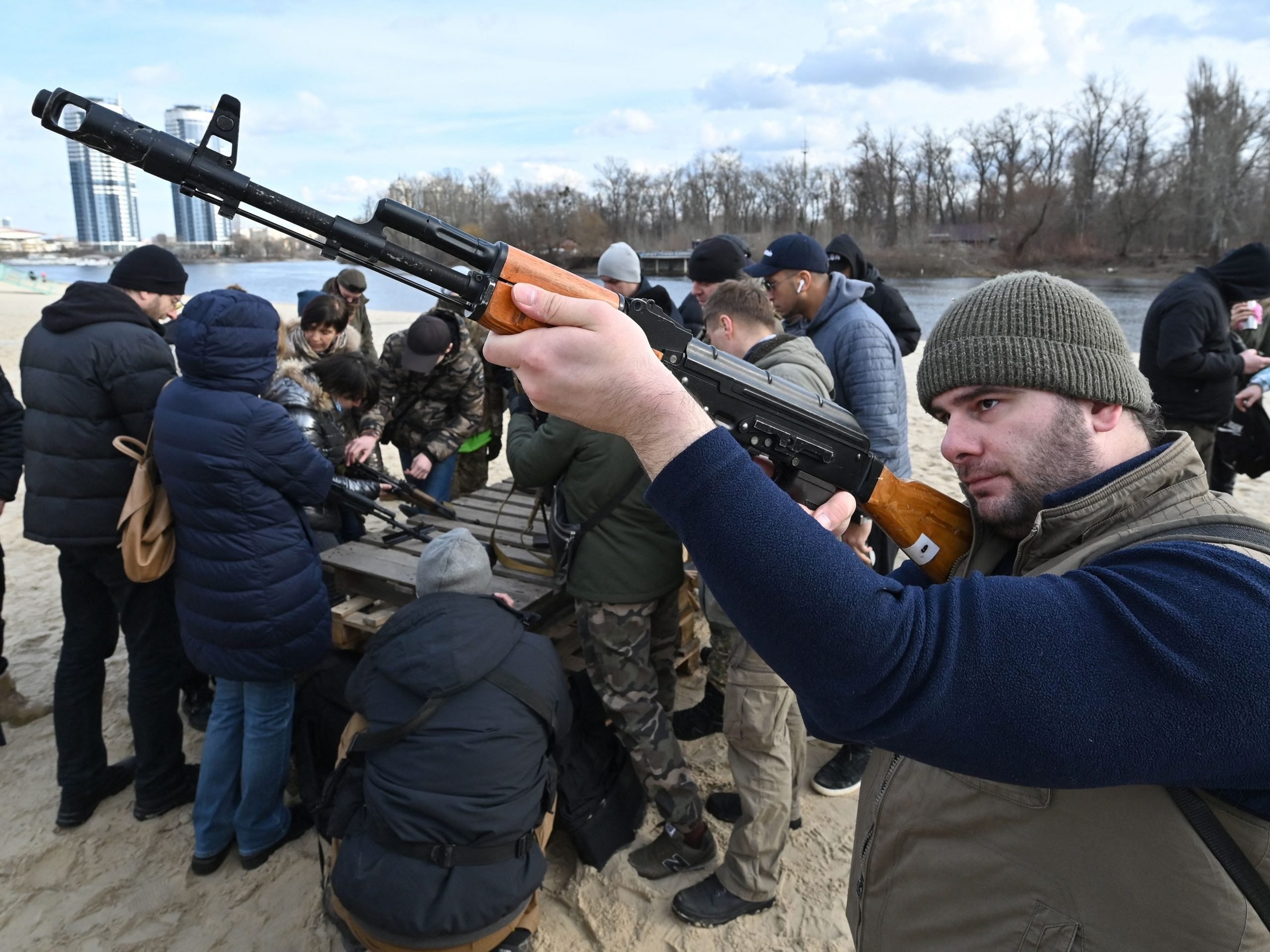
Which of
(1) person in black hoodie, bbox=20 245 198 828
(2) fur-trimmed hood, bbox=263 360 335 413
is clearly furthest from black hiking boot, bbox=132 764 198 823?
(2) fur-trimmed hood, bbox=263 360 335 413

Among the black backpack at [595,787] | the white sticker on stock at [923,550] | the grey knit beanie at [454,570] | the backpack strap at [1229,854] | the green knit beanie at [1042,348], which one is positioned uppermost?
the green knit beanie at [1042,348]

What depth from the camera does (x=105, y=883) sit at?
3338mm

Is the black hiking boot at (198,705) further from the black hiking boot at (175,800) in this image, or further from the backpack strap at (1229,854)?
the backpack strap at (1229,854)

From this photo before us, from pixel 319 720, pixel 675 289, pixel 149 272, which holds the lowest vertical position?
pixel 319 720

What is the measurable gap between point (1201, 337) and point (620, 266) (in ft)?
12.7

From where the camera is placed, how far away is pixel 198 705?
4.55m

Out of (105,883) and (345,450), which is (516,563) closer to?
(345,450)

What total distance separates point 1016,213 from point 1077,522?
214 feet

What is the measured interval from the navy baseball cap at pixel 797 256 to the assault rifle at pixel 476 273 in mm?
2639

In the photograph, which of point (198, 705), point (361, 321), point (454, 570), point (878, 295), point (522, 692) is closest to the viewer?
point (522, 692)

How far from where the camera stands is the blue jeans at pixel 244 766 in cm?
337

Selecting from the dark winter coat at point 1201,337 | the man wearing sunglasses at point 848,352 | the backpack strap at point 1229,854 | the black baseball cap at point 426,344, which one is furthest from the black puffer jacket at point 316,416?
the dark winter coat at point 1201,337

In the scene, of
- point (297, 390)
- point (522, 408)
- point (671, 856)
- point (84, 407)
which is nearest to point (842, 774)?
point (671, 856)

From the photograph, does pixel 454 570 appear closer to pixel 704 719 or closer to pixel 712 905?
pixel 712 905
